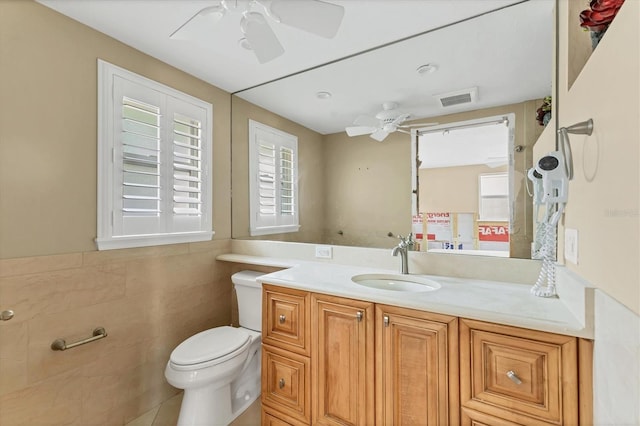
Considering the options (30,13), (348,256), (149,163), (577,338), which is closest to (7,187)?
(149,163)

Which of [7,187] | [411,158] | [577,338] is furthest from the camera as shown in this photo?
[411,158]

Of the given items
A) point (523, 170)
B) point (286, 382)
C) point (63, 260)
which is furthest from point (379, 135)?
point (63, 260)

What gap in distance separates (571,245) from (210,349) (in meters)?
1.90

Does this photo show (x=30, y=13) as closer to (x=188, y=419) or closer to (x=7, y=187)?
(x=7, y=187)

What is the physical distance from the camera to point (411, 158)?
1.86 m

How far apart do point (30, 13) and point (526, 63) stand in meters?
2.61

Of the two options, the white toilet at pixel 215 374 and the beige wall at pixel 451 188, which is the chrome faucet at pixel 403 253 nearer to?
the beige wall at pixel 451 188

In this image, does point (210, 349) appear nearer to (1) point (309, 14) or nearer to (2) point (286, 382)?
(2) point (286, 382)

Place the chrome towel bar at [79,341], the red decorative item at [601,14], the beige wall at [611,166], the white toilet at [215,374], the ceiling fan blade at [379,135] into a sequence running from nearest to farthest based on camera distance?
the beige wall at [611,166] → the red decorative item at [601,14] → the chrome towel bar at [79,341] → the white toilet at [215,374] → the ceiling fan blade at [379,135]

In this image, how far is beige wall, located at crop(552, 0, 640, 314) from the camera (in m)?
0.61

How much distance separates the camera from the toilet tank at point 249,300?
214 cm

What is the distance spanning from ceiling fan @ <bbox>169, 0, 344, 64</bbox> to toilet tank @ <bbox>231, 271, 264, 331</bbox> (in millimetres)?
1576

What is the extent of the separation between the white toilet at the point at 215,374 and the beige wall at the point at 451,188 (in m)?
1.50

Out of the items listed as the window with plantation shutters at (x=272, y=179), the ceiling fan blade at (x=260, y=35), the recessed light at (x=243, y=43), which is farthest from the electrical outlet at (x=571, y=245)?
the recessed light at (x=243, y=43)
